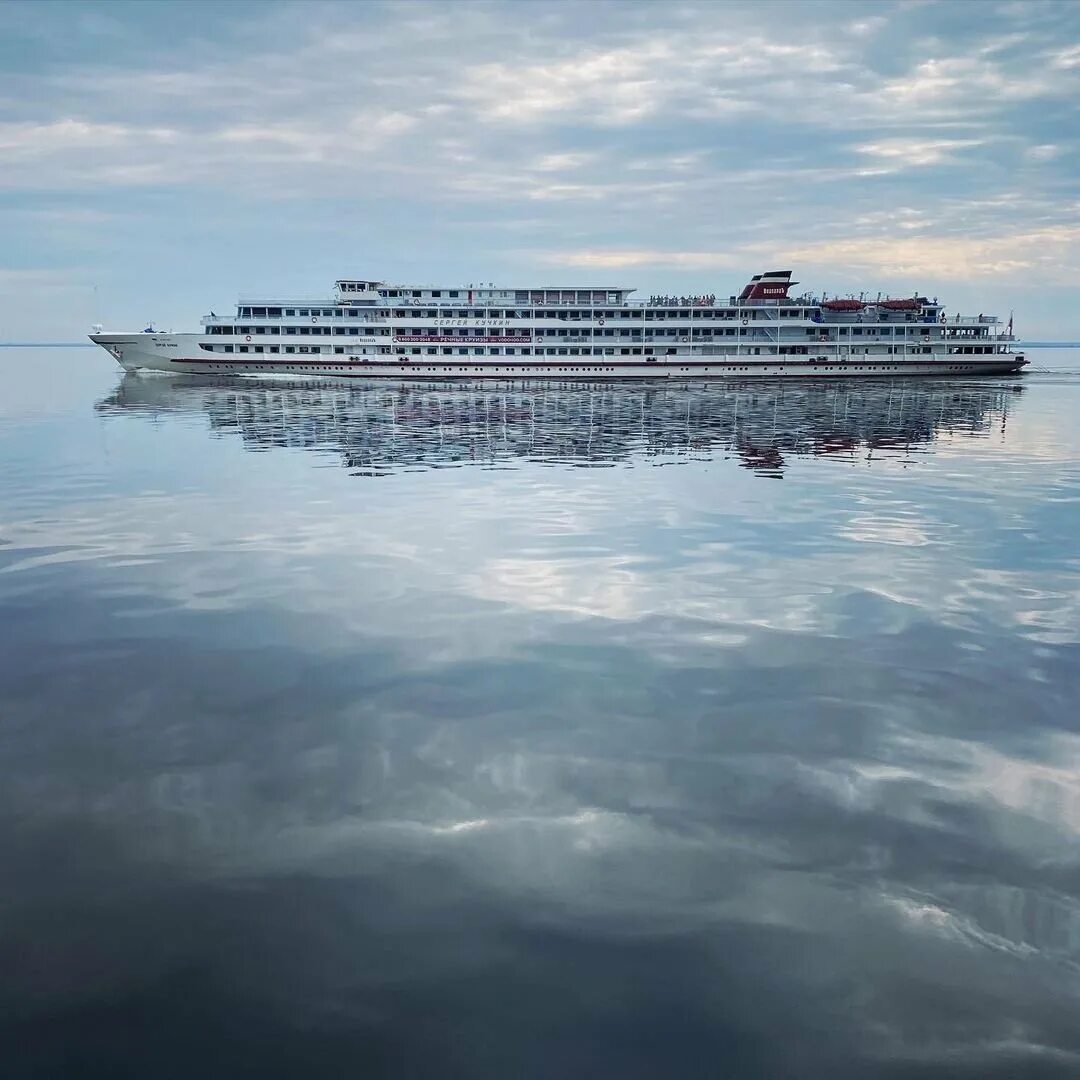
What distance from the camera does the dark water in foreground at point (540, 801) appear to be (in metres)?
6.43

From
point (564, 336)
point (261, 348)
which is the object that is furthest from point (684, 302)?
point (261, 348)

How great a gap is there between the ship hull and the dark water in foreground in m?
94.1

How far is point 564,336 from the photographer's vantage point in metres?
115

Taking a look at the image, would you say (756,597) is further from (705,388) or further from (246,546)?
(705,388)

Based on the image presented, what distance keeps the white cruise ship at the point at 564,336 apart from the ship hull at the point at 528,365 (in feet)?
0.57

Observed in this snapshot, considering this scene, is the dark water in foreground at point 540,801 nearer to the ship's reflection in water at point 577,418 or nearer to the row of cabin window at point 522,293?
the ship's reflection in water at point 577,418

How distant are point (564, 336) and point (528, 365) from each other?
6142 mm

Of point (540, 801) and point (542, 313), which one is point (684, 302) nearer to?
point (542, 313)

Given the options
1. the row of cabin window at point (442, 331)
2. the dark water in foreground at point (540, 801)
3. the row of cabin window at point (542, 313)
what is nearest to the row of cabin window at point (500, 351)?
the row of cabin window at point (442, 331)

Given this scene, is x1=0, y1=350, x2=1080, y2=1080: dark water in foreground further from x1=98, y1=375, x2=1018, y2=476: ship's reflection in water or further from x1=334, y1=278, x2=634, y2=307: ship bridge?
x1=334, y1=278, x2=634, y2=307: ship bridge

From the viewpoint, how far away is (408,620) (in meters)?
16.0

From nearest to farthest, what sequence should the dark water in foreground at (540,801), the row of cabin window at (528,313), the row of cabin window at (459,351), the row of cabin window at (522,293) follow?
the dark water in foreground at (540,801) → the row of cabin window at (528,313) → the row of cabin window at (459,351) → the row of cabin window at (522,293)

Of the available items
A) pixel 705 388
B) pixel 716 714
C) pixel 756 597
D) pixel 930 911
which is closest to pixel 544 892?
pixel 930 911

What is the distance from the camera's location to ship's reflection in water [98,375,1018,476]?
42.8 m
